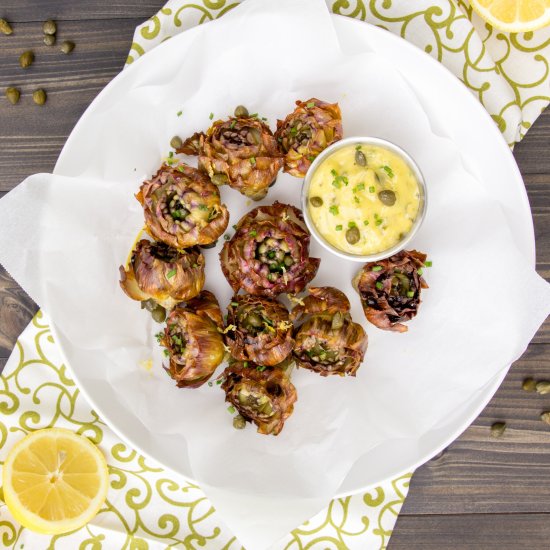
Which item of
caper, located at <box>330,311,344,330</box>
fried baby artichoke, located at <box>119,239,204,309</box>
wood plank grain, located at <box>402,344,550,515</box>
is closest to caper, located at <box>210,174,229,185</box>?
fried baby artichoke, located at <box>119,239,204,309</box>

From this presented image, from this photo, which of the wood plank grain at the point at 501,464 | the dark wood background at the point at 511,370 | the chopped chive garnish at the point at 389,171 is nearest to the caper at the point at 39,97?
the dark wood background at the point at 511,370

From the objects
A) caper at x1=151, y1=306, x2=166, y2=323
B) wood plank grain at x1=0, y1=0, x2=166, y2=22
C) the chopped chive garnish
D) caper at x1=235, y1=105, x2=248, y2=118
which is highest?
wood plank grain at x1=0, y1=0, x2=166, y2=22

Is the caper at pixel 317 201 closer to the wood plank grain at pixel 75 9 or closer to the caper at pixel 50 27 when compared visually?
the wood plank grain at pixel 75 9

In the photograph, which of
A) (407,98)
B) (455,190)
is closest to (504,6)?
(407,98)

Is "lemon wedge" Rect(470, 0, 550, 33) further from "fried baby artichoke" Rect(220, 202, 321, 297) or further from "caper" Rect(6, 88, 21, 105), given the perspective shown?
"caper" Rect(6, 88, 21, 105)

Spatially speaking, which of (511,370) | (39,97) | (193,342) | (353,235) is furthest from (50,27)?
(511,370)

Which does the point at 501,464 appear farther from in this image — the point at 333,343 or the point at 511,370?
the point at 333,343
